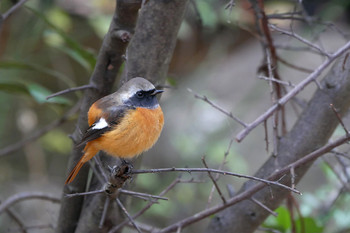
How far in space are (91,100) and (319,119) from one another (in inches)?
50.7

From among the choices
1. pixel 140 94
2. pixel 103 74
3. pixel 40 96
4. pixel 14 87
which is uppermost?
pixel 14 87

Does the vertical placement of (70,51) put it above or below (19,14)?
below

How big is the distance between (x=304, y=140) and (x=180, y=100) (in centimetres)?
408

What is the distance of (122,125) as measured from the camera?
2377 millimetres

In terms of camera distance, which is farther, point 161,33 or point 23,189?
point 23,189

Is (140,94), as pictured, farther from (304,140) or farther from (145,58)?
(304,140)

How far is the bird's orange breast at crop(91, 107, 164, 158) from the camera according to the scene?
2.34 m

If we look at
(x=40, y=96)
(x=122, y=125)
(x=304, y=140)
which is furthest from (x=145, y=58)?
(x=304, y=140)

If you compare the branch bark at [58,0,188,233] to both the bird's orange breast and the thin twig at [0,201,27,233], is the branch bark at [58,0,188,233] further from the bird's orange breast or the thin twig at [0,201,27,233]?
the thin twig at [0,201,27,233]

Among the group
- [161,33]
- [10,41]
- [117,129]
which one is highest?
[10,41]

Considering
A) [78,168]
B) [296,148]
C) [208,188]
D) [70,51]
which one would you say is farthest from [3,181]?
[296,148]

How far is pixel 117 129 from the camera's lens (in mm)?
2359

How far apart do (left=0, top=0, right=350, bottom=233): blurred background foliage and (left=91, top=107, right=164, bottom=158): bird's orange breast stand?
233 centimetres

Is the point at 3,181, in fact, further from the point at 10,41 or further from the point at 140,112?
the point at 140,112
